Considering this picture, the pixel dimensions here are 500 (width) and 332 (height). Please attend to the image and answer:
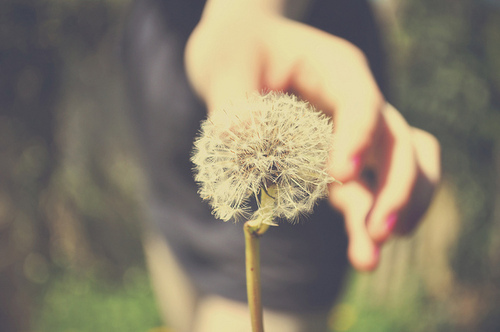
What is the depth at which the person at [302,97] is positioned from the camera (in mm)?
333

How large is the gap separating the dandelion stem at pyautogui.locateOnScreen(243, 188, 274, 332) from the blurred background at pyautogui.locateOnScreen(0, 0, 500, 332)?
1.98ft

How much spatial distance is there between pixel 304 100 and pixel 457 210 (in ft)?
2.98

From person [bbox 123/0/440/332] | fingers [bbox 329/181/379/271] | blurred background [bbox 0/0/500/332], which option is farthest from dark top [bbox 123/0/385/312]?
blurred background [bbox 0/0/500/332]

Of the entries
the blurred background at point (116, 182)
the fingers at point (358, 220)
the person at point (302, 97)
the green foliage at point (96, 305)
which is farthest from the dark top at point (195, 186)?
the green foliage at point (96, 305)

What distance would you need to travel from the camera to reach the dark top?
19.3 inches

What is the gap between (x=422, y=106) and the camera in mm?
885

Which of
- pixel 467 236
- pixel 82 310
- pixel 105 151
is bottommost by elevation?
pixel 82 310

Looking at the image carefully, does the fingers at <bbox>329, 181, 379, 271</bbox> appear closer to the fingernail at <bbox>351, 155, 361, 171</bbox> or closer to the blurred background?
the fingernail at <bbox>351, 155, 361, 171</bbox>

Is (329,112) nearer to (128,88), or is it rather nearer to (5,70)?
(128,88)

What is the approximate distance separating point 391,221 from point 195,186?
0.28 m

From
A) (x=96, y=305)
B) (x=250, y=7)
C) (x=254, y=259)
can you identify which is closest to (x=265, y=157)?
(x=254, y=259)

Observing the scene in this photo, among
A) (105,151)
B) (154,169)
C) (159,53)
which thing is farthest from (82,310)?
(159,53)

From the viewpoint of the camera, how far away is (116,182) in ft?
4.84

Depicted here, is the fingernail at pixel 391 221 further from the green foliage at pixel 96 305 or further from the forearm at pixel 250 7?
the green foliage at pixel 96 305
